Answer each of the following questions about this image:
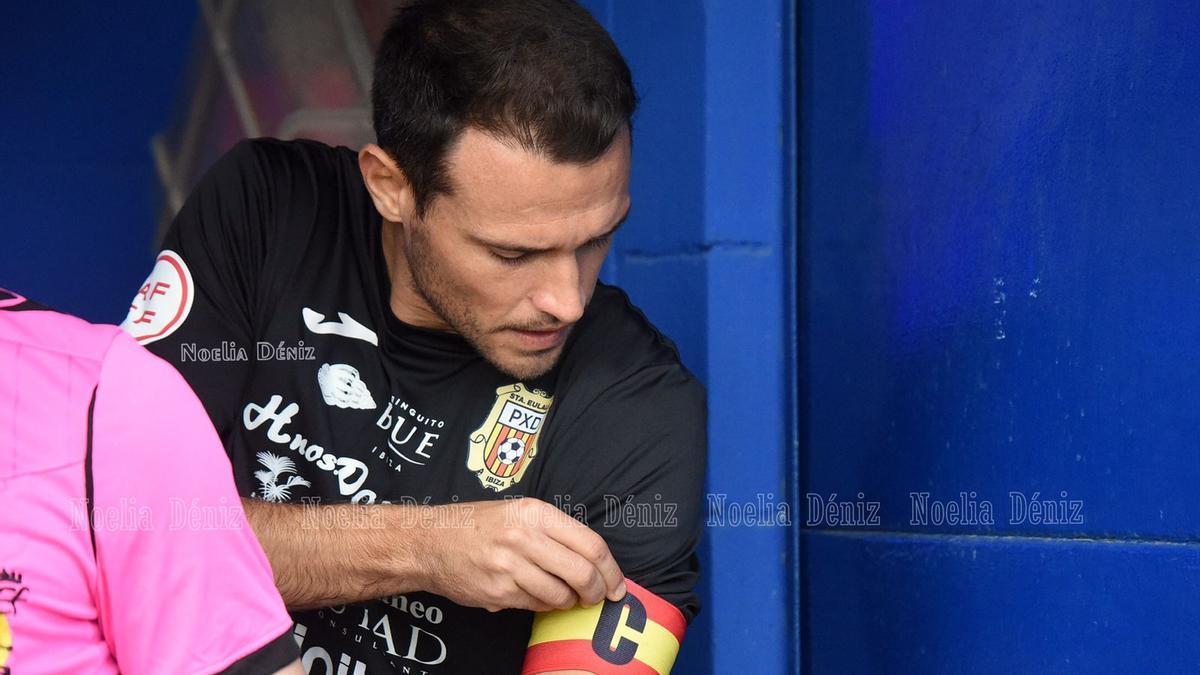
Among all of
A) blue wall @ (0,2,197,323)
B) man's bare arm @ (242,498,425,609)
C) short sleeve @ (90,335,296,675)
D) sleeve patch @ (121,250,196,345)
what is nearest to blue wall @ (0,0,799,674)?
man's bare arm @ (242,498,425,609)

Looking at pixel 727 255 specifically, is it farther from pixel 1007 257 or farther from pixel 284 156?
pixel 284 156

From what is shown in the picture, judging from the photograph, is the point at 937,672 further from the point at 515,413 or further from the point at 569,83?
the point at 569,83

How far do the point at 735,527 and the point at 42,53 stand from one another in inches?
66.5

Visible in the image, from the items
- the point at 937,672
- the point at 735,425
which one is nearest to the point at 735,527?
the point at 735,425

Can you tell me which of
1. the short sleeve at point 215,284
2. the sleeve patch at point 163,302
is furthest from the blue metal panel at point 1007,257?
the sleeve patch at point 163,302

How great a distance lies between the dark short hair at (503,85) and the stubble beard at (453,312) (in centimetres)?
6

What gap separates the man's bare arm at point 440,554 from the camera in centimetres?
147

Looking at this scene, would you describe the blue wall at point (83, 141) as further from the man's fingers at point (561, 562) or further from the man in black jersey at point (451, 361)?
the man's fingers at point (561, 562)

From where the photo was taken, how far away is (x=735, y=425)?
220 centimetres

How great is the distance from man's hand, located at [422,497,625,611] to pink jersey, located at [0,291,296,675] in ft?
1.58

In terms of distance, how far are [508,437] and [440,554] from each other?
10.2 inches

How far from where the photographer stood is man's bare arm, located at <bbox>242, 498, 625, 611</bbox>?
4.82 feet

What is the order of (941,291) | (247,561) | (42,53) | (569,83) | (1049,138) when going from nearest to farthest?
(247,561) → (569,83) → (1049,138) → (941,291) → (42,53)

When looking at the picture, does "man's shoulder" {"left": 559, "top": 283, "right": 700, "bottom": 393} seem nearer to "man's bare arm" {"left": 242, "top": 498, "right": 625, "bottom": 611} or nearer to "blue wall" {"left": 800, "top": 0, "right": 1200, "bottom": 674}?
"man's bare arm" {"left": 242, "top": 498, "right": 625, "bottom": 611}
